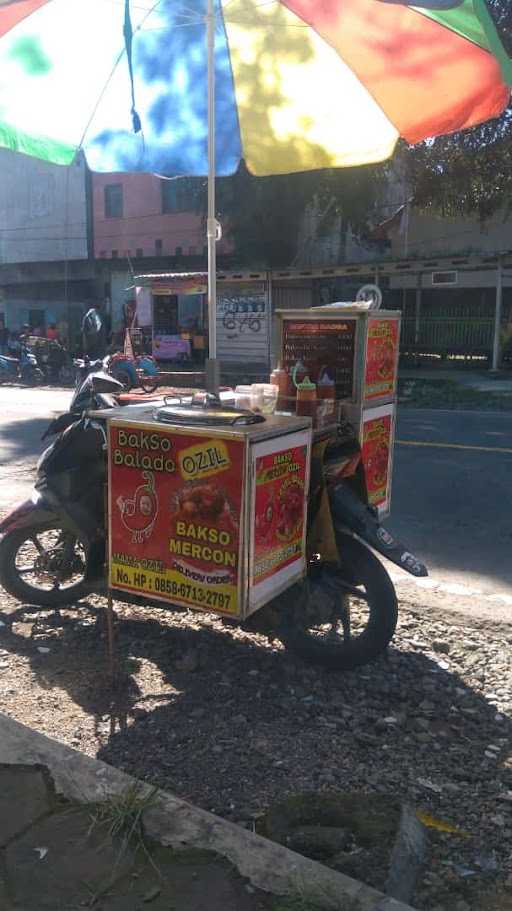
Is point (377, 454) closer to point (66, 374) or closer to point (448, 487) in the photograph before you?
point (448, 487)

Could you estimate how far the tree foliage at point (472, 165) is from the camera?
57.9 ft

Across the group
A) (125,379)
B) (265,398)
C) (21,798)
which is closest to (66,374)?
(125,379)

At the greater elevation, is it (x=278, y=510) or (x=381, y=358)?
(x=381, y=358)

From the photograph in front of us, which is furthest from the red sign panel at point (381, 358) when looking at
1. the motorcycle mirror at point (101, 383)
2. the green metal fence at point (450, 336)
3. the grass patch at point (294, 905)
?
the green metal fence at point (450, 336)

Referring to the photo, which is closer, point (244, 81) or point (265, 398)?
point (265, 398)

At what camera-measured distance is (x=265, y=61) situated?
462 centimetres

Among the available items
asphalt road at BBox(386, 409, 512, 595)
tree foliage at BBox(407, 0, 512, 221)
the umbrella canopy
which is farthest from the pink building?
the umbrella canopy

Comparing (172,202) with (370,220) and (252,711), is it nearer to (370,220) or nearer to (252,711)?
(370,220)

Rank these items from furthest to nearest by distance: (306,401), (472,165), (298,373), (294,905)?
(472,165) → (298,373) → (306,401) → (294,905)

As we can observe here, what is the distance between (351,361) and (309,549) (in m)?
1.12

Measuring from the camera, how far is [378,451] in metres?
4.41

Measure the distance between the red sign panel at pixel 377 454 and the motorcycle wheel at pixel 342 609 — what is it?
77cm

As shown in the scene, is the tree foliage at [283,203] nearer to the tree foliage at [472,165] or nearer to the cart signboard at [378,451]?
the tree foliage at [472,165]

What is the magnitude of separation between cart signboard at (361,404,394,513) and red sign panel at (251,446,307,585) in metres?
0.88
